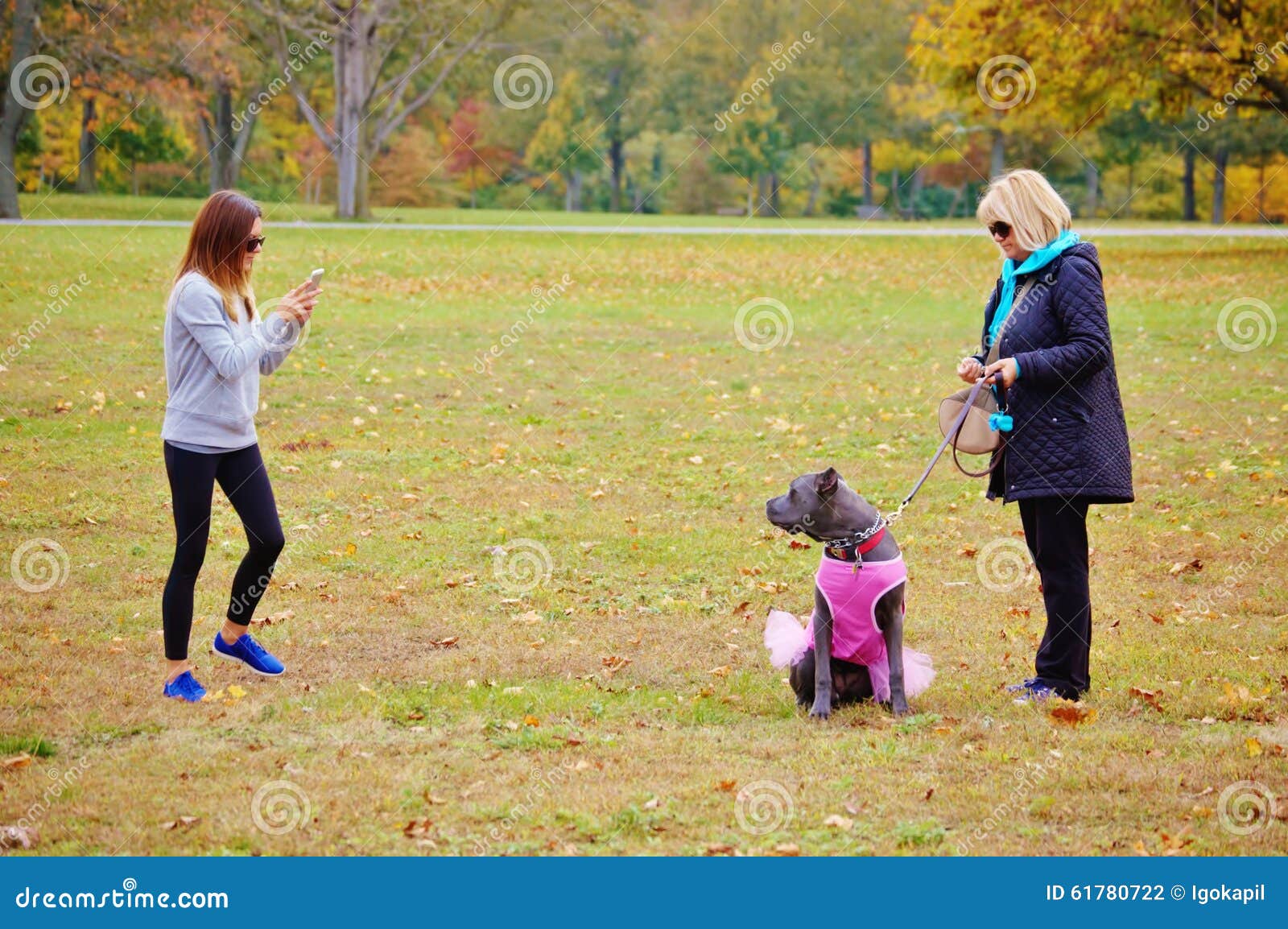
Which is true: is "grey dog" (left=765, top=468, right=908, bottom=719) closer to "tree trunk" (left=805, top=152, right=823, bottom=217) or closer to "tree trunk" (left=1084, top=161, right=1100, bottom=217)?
"tree trunk" (left=805, top=152, right=823, bottom=217)

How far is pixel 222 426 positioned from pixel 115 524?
11.0 ft

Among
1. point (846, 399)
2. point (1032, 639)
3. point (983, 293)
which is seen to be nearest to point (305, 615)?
point (1032, 639)

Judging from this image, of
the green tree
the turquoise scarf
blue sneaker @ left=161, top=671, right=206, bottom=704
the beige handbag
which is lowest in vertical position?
blue sneaker @ left=161, top=671, right=206, bottom=704

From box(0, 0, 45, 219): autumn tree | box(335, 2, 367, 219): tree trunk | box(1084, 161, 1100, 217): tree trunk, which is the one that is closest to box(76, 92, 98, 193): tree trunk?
box(335, 2, 367, 219): tree trunk

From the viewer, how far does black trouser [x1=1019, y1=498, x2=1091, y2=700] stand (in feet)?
17.7

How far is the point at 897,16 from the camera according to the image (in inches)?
2234

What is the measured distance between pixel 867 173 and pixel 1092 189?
32.2ft

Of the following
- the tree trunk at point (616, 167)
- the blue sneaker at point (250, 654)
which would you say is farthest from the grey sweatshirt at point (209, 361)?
the tree trunk at point (616, 167)

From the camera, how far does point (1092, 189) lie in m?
57.6

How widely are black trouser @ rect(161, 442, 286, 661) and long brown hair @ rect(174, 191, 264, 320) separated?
621mm

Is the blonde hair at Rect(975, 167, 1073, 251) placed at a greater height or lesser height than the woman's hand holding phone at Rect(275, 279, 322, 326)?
greater

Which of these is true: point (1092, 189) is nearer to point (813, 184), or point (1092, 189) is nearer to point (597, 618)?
point (813, 184)

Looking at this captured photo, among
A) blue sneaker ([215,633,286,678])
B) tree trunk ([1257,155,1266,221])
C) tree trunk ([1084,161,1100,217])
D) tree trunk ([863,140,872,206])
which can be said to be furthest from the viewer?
tree trunk ([863,140,872,206])

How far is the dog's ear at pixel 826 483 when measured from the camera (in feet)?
16.9
